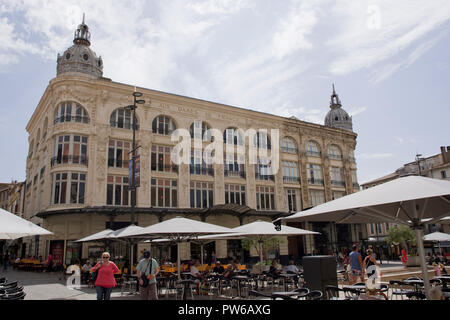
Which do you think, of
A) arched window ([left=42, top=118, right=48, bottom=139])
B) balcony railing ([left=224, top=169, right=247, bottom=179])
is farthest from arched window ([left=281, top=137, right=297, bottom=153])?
arched window ([left=42, top=118, right=48, bottom=139])

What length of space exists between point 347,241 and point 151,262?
35932 millimetres

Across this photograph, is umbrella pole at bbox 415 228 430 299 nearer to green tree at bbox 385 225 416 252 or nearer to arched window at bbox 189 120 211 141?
green tree at bbox 385 225 416 252

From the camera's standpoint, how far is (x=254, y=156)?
36.1m

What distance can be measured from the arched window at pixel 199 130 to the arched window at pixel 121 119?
5344 millimetres

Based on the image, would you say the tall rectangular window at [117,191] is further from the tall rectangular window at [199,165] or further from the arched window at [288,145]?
the arched window at [288,145]

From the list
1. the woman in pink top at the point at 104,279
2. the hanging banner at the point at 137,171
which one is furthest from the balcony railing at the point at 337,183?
the woman in pink top at the point at 104,279

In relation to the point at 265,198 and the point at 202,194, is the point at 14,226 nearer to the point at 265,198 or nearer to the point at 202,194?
the point at 202,194

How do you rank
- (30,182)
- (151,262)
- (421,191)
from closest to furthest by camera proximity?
(421,191)
(151,262)
(30,182)

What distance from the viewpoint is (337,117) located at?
5247 centimetres

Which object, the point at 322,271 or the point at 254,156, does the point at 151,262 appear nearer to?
the point at 322,271

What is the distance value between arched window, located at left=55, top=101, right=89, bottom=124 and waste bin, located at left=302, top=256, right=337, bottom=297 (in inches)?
925

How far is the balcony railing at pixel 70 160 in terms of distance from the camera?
27234 mm
